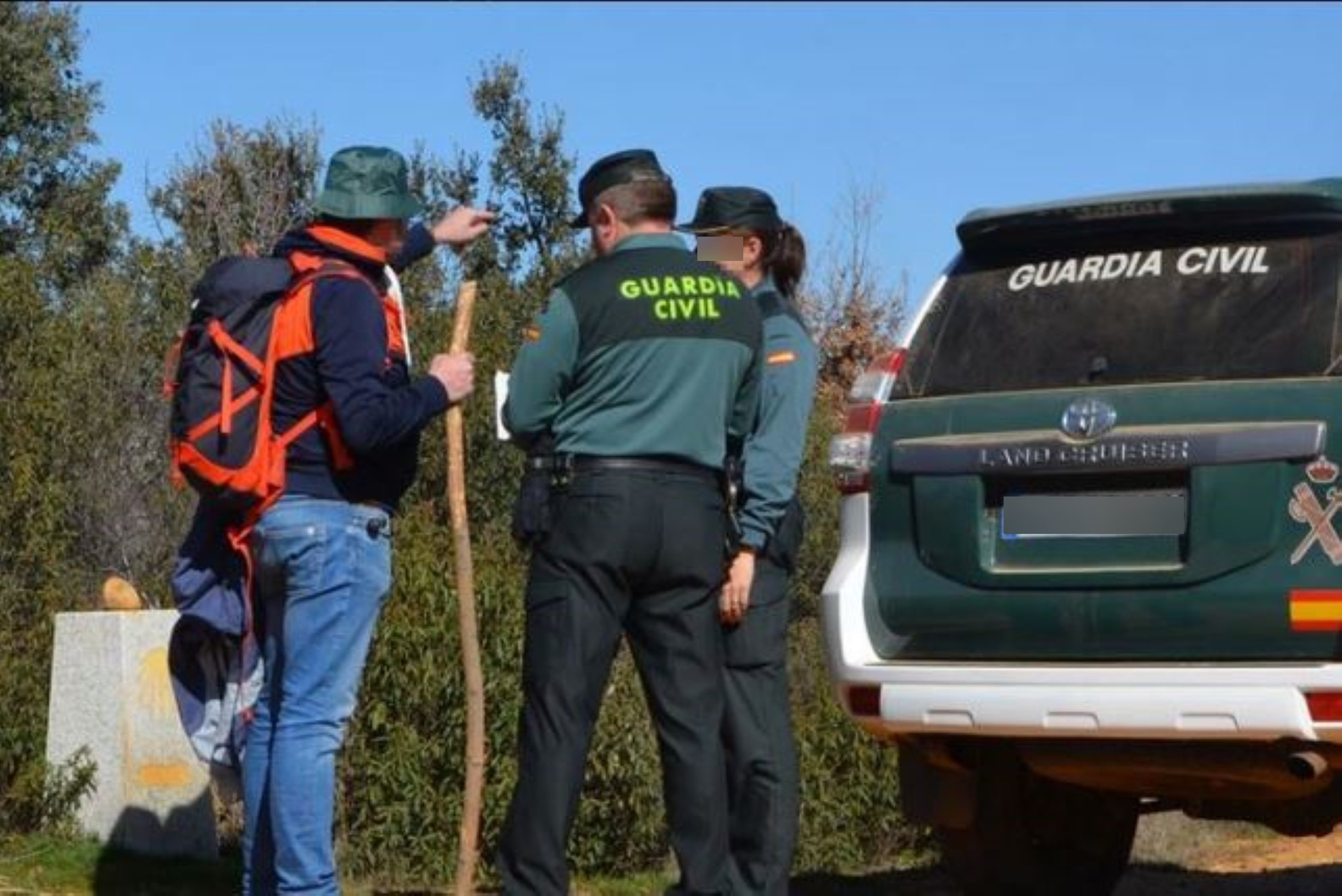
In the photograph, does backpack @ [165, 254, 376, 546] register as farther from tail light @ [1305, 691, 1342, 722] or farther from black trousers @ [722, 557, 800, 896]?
tail light @ [1305, 691, 1342, 722]

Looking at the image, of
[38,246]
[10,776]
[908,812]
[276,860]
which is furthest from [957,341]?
[38,246]

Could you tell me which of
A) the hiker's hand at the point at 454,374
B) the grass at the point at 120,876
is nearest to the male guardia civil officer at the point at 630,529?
the hiker's hand at the point at 454,374

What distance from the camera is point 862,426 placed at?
6.62m

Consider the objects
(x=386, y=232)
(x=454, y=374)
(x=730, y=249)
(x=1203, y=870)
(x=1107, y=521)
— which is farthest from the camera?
(x=1203, y=870)

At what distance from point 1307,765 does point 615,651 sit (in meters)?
1.74

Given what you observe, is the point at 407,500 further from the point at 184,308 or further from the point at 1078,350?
the point at 1078,350

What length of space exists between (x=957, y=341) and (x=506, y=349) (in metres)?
7.80

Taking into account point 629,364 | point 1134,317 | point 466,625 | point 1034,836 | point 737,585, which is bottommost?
point 1034,836

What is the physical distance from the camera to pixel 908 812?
670 cm

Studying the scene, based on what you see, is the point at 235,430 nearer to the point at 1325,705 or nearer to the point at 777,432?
the point at 777,432

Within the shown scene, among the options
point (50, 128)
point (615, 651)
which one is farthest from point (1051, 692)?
point (50, 128)

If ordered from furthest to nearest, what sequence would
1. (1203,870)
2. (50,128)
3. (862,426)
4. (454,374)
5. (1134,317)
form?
(50,128) < (1203,870) < (862,426) < (1134,317) < (454,374)

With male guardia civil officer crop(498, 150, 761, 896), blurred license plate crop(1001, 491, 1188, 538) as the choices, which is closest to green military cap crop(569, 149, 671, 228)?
male guardia civil officer crop(498, 150, 761, 896)

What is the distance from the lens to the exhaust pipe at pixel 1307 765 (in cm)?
578
